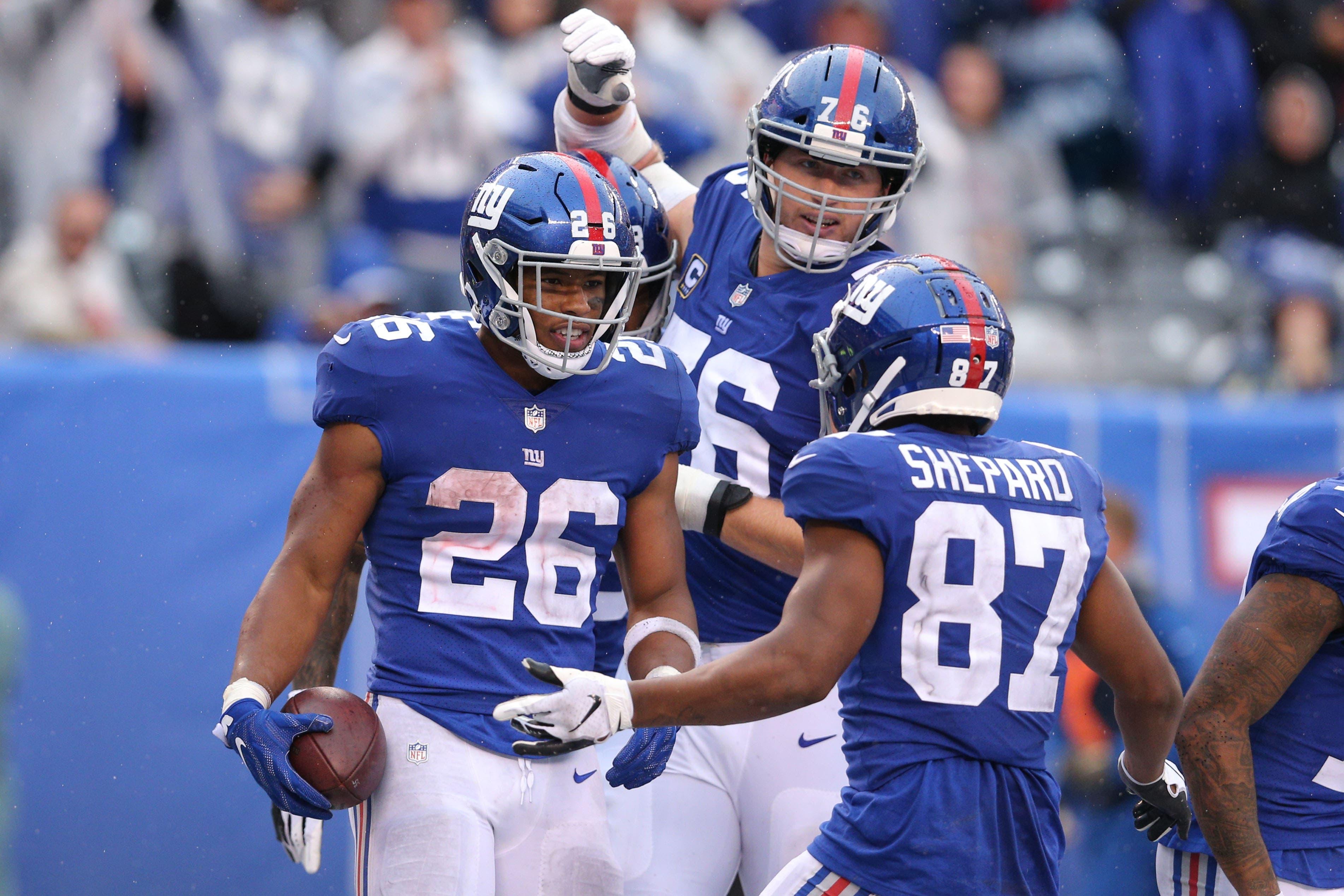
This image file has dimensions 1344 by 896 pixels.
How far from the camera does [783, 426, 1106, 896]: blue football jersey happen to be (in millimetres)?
2814

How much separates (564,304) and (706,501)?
0.62m

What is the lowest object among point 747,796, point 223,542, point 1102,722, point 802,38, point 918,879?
point 1102,722

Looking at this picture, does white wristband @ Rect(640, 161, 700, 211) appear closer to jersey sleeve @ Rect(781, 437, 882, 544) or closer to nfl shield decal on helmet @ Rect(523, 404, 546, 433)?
nfl shield decal on helmet @ Rect(523, 404, 546, 433)

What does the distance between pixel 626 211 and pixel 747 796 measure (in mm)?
1384

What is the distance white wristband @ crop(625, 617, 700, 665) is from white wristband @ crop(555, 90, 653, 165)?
1.56 m

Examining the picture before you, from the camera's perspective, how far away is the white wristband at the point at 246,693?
118 inches

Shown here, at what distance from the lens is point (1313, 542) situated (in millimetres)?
3154

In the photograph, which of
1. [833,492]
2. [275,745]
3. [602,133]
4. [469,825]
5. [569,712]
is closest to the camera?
[569,712]

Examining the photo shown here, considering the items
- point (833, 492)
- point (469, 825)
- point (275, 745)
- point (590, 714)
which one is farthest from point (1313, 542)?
point (275, 745)

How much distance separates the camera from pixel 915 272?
314cm

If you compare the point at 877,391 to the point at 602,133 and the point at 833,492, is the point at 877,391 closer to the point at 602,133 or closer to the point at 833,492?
the point at 833,492

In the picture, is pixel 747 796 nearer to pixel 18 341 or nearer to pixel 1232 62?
pixel 18 341

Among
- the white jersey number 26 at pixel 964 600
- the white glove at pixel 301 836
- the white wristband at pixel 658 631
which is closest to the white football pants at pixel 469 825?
the white wristband at pixel 658 631

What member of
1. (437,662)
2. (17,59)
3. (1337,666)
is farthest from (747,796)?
(17,59)
